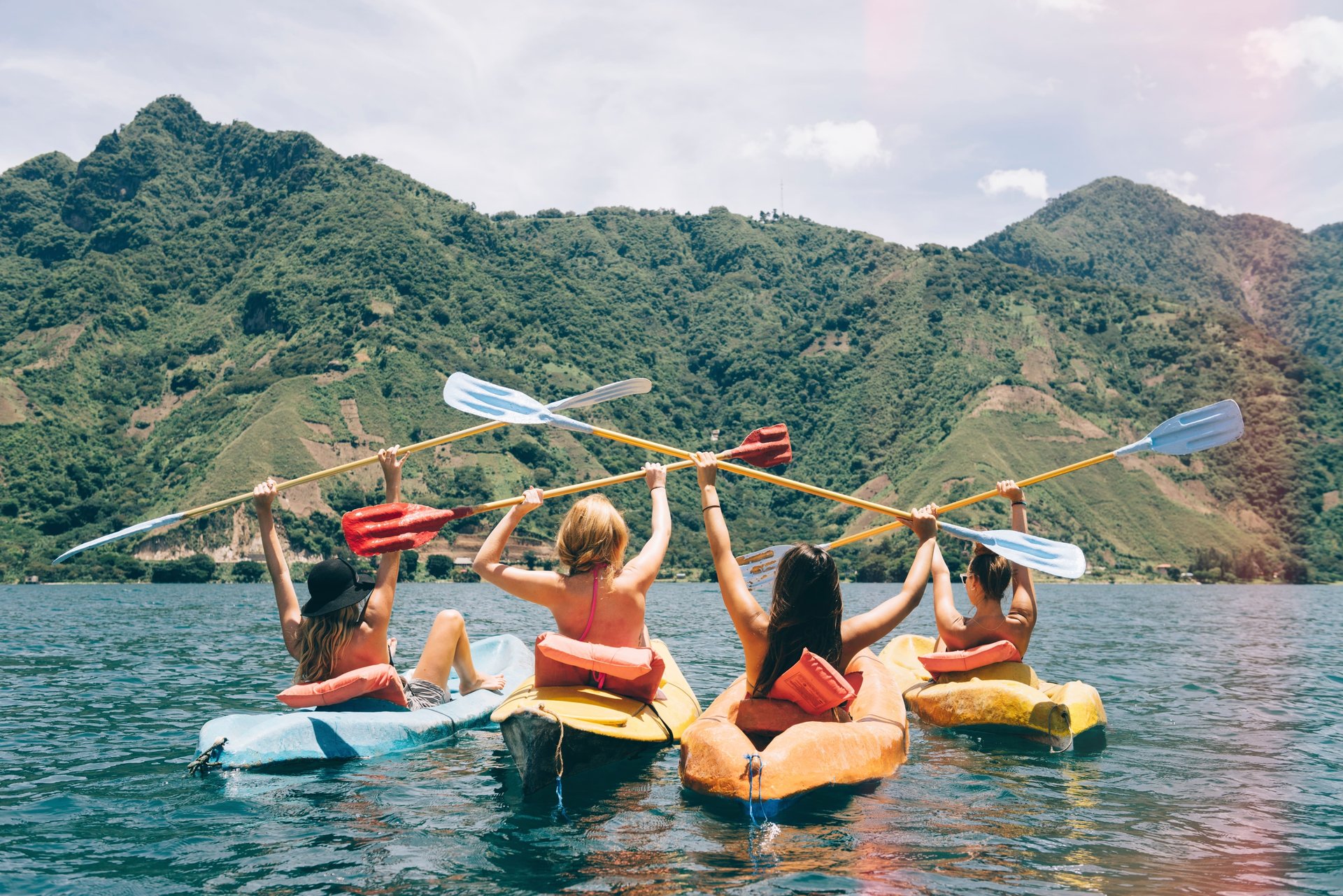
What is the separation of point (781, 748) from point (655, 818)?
0.97 meters

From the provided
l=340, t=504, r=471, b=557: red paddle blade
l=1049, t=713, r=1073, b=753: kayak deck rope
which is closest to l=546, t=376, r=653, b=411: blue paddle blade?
l=340, t=504, r=471, b=557: red paddle blade

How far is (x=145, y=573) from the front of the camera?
260ft

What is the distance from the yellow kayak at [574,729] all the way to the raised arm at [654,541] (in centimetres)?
96

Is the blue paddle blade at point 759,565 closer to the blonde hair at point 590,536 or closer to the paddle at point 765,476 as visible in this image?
the paddle at point 765,476

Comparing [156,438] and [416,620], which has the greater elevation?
[156,438]

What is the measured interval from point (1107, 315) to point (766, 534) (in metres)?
66.8

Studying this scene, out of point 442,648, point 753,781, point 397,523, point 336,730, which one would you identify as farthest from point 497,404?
point 753,781

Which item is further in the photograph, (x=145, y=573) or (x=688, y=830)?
(x=145, y=573)

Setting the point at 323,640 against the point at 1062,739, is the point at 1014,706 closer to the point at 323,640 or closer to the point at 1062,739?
the point at 1062,739

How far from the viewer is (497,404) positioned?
33.0 ft

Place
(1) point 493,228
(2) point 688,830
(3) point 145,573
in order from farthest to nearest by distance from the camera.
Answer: (1) point 493,228
(3) point 145,573
(2) point 688,830

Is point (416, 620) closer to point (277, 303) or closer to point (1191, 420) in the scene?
point (1191, 420)

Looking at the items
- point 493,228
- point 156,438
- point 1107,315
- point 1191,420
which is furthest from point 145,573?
point 1107,315

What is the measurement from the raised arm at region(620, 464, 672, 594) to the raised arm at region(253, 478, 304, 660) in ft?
9.10
